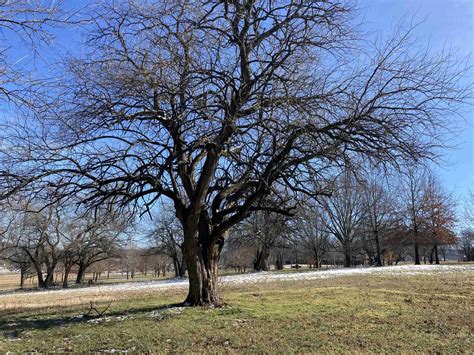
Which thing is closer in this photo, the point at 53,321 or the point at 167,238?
the point at 53,321

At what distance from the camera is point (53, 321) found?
10.9 m

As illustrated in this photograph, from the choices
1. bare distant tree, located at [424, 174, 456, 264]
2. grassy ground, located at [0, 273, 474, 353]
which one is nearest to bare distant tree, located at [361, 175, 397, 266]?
bare distant tree, located at [424, 174, 456, 264]

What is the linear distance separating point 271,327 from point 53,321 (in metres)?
5.91

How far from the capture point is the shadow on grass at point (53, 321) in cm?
992

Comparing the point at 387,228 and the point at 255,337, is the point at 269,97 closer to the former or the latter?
the point at 255,337

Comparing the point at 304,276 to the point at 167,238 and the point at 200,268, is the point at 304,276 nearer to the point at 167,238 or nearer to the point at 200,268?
the point at 200,268

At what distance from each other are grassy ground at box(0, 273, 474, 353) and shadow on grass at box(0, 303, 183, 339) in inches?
0.9

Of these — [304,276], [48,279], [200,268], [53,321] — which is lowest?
[48,279]

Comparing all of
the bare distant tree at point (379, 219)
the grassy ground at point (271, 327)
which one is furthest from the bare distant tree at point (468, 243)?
the grassy ground at point (271, 327)

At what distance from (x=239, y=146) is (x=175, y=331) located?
506 cm

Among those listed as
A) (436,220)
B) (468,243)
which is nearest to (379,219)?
(436,220)

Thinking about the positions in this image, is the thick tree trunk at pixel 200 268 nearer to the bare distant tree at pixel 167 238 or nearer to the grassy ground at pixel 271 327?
the grassy ground at pixel 271 327

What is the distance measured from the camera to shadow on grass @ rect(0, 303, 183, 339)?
9.92 m

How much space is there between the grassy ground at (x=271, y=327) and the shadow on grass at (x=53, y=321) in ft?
0.07
